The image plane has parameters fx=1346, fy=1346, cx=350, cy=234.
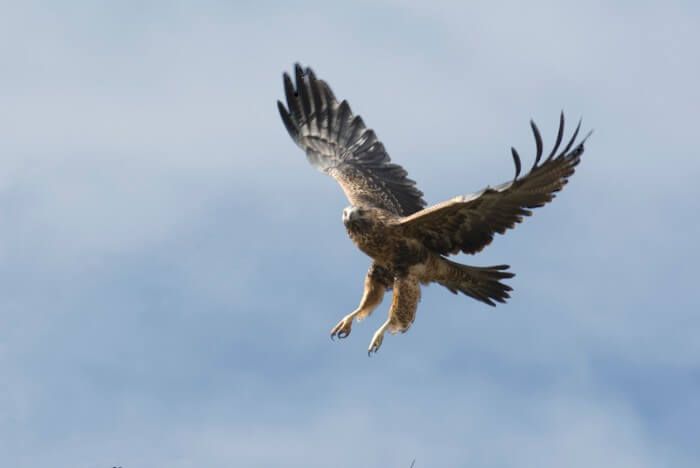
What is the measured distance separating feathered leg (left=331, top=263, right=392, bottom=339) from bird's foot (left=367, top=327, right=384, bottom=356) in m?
0.41

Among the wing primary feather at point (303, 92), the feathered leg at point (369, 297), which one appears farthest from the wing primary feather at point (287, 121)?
the feathered leg at point (369, 297)

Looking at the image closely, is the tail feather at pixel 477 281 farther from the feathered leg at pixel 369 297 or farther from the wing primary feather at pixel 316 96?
the wing primary feather at pixel 316 96

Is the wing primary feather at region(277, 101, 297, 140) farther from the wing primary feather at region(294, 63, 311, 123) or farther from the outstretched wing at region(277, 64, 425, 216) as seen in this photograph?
the wing primary feather at region(294, 63, 311, 123)

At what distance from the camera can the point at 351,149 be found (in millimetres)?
14234

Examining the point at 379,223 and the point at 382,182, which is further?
the point at 382,182

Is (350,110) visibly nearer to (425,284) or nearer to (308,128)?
(308,128)

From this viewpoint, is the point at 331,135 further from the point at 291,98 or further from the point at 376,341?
the point at 376,341

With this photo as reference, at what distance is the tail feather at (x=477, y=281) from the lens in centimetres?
1220

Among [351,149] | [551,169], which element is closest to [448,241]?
[551,169]

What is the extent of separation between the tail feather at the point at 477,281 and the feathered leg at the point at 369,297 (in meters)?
0.54

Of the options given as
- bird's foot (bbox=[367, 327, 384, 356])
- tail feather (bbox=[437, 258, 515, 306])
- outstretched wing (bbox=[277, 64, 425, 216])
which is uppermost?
outstretched wing (bbox=[277, 64, 425, 216])

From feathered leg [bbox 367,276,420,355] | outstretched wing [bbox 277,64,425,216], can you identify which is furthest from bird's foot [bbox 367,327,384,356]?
outstretched wing [bbox 277,64,425,216]

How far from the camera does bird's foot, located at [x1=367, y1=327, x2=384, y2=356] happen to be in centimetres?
1172

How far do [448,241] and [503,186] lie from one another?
965mm
